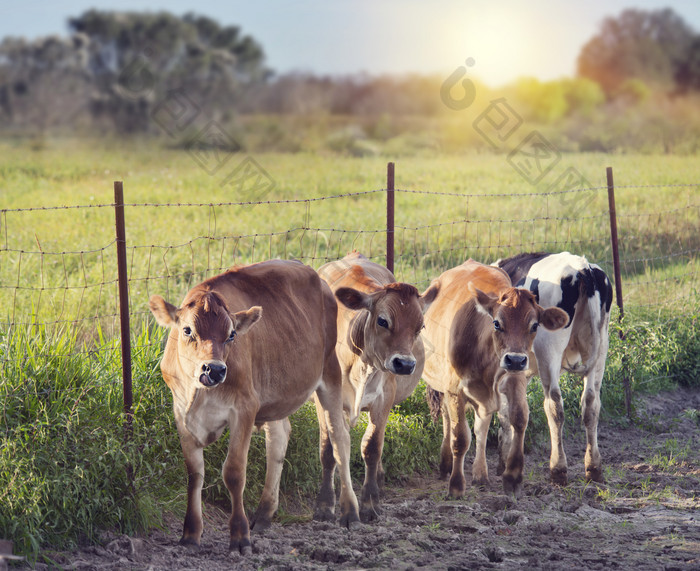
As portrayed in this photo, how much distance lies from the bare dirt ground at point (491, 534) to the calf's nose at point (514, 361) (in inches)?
38.2

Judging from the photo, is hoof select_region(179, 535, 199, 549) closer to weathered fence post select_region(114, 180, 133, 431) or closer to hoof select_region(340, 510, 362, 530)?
weathered fence post select_region(114, 180, 133, 431)

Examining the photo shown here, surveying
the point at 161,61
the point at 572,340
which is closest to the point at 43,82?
the point at 161,61

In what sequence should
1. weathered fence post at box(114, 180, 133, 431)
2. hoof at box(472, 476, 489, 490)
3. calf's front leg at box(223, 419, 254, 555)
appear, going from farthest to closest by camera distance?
hoof at box(472, 476, 489, 490) < weathered fence post at box(114, 180, 133, 431) < calf's front leg at box(223, 419, 254, 555)

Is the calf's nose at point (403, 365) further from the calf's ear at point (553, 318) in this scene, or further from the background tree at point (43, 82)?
the background tree at point (43, 82)

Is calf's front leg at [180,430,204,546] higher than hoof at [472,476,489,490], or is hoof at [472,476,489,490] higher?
calf's front leg at [180,430,204,546]

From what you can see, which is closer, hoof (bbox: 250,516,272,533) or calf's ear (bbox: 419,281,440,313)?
hoof (bbox: 250,516,272,533)

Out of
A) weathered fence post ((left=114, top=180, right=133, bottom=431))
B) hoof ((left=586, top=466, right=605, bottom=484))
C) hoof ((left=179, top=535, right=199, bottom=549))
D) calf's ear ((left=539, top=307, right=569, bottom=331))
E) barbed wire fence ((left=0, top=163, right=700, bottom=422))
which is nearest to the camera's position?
hoof ((left=179, top=535, right=199, bottom=549))

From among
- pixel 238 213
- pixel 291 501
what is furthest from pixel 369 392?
pixel 238 213

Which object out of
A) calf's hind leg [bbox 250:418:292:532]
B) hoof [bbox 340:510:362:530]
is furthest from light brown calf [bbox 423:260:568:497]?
calf's hind leg [bbox 250:418:292:532]

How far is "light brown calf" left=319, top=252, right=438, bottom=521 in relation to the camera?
5633 millimetres

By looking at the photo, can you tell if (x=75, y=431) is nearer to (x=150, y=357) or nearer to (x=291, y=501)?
(x=150, y=357)

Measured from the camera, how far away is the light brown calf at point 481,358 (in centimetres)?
592

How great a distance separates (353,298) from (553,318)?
1436 millimetres

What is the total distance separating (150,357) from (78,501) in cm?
132
